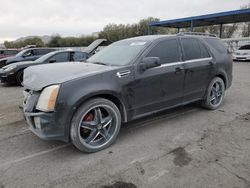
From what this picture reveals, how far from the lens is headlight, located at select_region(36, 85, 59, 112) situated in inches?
109

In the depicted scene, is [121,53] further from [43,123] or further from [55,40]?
[55,40]

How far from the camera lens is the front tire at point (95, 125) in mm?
2973

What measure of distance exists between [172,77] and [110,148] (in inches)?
68.8

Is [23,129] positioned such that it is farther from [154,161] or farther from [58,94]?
[154,161]

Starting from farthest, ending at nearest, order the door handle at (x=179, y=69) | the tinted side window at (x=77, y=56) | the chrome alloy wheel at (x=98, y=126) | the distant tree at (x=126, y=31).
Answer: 1. the distant tree at (x=126, y=31)
2. the tinted side window at (x=77, y=56)
3. the door handle at (x=179, y=69)
4. the chrome alloy wheel at (x=98, y=126)

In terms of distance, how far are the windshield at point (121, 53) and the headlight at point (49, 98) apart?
125 centimetres

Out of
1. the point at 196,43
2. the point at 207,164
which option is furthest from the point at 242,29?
the point at 207,164

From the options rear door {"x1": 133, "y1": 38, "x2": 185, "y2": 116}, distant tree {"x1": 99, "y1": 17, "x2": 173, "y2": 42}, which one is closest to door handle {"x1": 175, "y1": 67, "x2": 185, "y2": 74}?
rear door {"x1": 133, "y1": 38, "x2": 185, "y2": 116}

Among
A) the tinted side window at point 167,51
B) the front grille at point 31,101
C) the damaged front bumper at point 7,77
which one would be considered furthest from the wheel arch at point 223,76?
the damaged front bumper at point 7,77

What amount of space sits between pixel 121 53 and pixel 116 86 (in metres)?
0.98

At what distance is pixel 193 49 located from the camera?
176 inches

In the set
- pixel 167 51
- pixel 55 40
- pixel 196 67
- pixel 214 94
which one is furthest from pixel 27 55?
pixel 55 40

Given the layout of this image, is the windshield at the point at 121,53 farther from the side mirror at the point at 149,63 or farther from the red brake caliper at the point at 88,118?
the red brake caliper at the point at 88,118

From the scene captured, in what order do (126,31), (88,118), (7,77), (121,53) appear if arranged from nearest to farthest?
(88,118) → (121,53) → (7,77) → (126,31)
